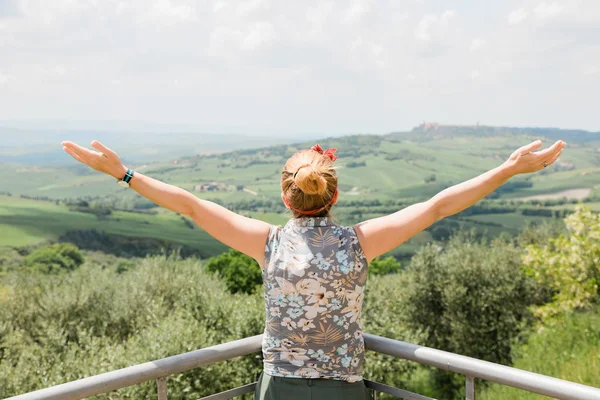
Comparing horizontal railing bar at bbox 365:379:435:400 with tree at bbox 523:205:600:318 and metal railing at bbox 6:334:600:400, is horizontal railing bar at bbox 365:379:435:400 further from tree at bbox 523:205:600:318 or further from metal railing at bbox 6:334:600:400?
tree at bbox 523:205:600:318

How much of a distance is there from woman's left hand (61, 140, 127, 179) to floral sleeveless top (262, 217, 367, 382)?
68cm

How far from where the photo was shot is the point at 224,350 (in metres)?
2.27

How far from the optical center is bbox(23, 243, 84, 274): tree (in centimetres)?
6364

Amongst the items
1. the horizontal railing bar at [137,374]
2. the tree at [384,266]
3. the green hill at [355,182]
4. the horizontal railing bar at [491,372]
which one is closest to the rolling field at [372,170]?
the green hill at [355,182]

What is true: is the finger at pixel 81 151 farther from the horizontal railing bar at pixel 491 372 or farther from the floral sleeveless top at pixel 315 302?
the horizontal railing bar at pixel 491 372

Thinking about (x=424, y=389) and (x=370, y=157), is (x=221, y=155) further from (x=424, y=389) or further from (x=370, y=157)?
(x=424, y=389)

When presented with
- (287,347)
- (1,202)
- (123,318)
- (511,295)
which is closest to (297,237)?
(287,347)

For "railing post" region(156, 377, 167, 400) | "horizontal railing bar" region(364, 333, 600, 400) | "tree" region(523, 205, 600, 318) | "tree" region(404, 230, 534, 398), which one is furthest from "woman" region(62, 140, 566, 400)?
"tree" region(404, 230, 534, 398)

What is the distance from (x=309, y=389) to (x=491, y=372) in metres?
0.64

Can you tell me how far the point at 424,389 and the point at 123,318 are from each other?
39.3 ft

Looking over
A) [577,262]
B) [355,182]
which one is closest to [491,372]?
[577,262]

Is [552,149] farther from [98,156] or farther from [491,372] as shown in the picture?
[98,156]

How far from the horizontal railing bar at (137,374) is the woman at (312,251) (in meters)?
0.23

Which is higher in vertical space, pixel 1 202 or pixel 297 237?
pixel 297 237
